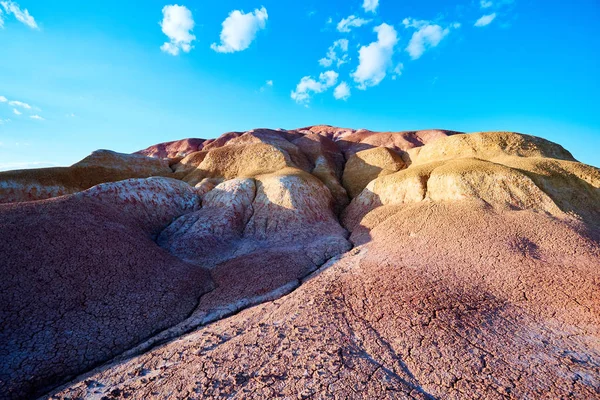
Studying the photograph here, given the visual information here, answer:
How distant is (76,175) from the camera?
82.3 ft

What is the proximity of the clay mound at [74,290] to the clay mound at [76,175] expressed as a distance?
48.1 ft

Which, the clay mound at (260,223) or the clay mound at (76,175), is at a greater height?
the clay mound at (76,175)

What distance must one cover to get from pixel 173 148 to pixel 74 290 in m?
64.7

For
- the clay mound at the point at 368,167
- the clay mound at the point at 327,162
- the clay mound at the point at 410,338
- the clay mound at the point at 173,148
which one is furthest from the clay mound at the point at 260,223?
the clay mound at the point at 173,148

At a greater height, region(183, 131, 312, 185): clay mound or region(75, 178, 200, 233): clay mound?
region(183, 131, 312, 185): clay mound

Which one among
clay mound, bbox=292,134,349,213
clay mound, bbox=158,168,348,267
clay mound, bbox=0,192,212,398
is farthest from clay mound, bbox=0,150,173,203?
clay mound, bbox=292,134,349,213

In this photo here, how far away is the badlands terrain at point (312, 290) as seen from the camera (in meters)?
5.09

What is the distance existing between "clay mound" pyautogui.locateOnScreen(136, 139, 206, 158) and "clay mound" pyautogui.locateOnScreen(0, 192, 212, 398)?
54.8 meters

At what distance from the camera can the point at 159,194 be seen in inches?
701

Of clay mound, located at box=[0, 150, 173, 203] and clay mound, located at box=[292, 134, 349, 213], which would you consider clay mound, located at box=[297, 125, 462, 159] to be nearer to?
clay mound, located at box=[292, 134, 349, 213]

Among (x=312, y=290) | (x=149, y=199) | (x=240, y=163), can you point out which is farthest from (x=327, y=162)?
(x=312, y=290)

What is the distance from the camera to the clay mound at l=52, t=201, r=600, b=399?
479 centimetres

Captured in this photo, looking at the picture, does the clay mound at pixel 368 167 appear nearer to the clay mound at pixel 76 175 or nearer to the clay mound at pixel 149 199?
the clay mound at pixel 149 199

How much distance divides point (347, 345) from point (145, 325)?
577cm
